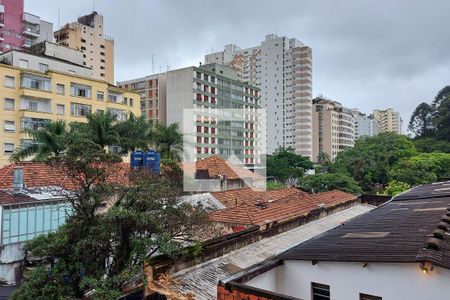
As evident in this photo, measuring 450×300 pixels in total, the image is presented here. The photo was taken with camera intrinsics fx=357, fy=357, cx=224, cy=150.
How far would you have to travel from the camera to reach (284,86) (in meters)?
90.7

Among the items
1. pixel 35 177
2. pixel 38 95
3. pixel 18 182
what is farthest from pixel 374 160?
pixel 18 182

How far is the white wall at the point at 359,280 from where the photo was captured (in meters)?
7.76

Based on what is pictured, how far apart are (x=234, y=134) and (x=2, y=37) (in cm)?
4437

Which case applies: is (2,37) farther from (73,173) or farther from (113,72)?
(73,173)

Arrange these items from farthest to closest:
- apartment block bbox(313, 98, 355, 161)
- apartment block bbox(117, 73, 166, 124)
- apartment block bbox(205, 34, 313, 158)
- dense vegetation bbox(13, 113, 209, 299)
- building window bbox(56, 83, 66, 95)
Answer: apartment block bbox(313, 98, 355, 161)
apartment block bbox(205, 34, 313, 158)
apartment block bbox(117, 73, 166, 124)
building window bbox(56, 83, 66, 95)
dense vegetation bbox(13, 113, 209, 299)

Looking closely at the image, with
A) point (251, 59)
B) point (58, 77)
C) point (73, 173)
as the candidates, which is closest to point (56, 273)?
point (73, 173)

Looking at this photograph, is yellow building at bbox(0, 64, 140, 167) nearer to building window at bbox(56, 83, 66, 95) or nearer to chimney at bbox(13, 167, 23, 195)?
building window at bbox(56, 83, 66, 95)

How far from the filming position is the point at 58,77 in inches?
1515

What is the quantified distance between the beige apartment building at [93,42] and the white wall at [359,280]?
72059 mm

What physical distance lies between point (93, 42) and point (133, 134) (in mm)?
58265

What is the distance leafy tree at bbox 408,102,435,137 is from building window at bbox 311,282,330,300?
75.3 metres

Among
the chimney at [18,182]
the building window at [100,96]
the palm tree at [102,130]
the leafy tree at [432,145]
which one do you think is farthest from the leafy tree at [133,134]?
the leafy tree at [432,145]

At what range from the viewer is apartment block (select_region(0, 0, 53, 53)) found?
60656 mm

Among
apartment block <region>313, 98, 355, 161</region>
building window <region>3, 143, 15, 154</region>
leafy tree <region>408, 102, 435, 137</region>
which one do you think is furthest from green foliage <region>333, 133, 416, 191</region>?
apartment block <region>313, 98, 355, 161</region>
